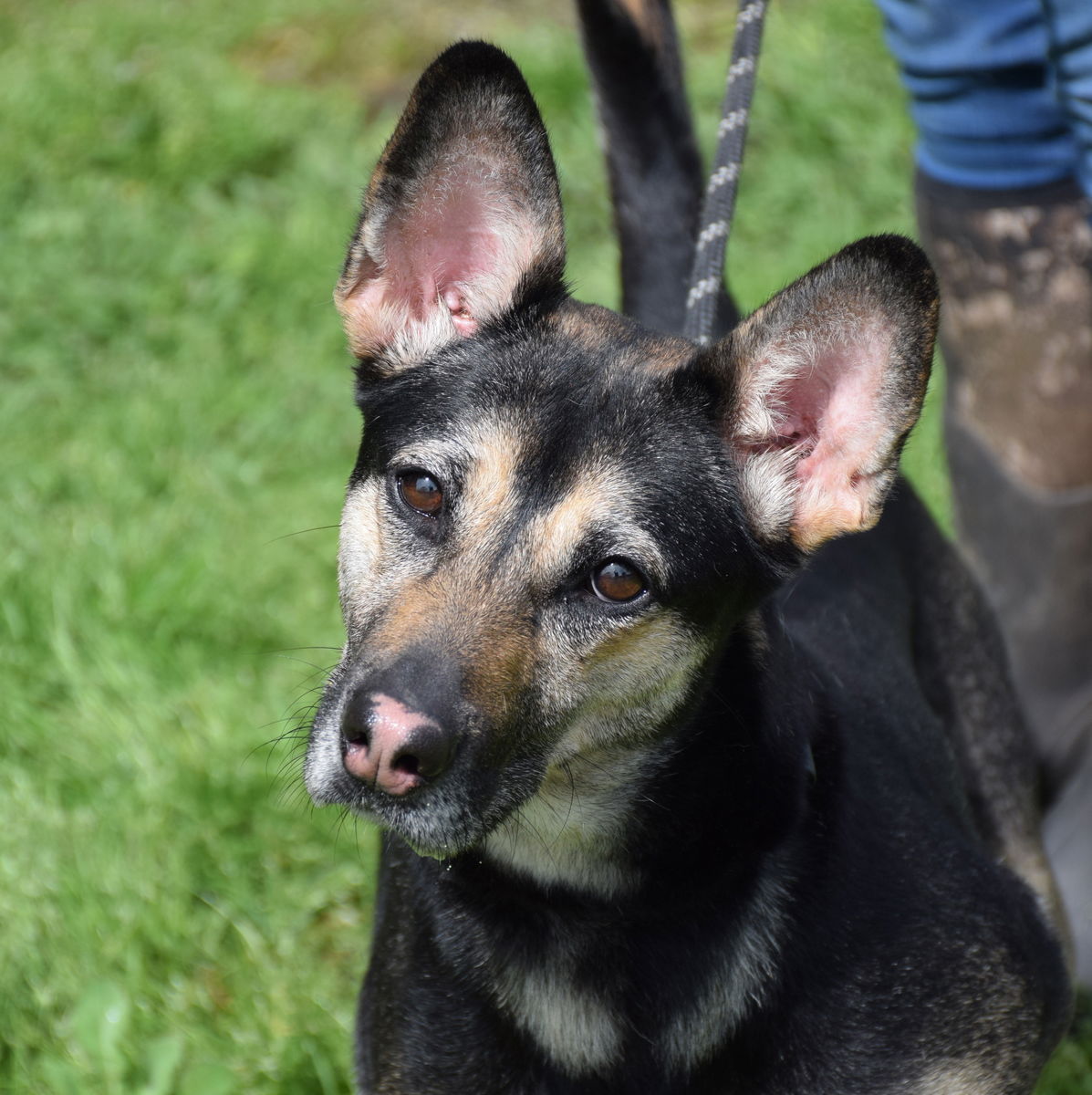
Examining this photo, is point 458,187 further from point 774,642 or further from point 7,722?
point 7,722

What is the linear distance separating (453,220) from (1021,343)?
5.81 ft

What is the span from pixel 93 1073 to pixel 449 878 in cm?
108

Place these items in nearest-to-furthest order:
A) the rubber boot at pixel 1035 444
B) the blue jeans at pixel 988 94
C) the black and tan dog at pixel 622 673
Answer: the black and tan dog at pixel 622 673 < the blue jeans at pixel 988 94 < the rubber boot at pixel 1035 444

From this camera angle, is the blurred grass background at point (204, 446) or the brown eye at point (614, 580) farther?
the blurred grass background at point (204, 446)

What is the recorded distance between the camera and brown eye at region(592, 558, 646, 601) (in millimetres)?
2533

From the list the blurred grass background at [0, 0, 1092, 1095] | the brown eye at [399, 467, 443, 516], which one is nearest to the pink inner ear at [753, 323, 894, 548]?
the brown eye at [399, 467, 443, 516]

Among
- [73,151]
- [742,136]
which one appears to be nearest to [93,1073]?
[742,136]

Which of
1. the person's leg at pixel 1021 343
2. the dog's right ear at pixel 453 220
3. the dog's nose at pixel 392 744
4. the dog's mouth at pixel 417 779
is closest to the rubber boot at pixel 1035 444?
the person's leg at pixel 1021 343

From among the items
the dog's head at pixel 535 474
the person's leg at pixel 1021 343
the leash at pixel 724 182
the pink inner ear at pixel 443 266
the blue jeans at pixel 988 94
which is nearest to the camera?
the dog's head at pixel 535 474

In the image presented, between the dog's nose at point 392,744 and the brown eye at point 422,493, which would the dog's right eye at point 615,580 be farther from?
the dog's nose at point 392,744

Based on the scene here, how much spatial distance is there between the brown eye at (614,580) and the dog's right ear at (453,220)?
1.97 feet

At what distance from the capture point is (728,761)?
103 inches

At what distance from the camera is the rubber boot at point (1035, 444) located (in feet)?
12.3

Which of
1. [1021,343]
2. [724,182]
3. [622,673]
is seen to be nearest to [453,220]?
[724,182]
